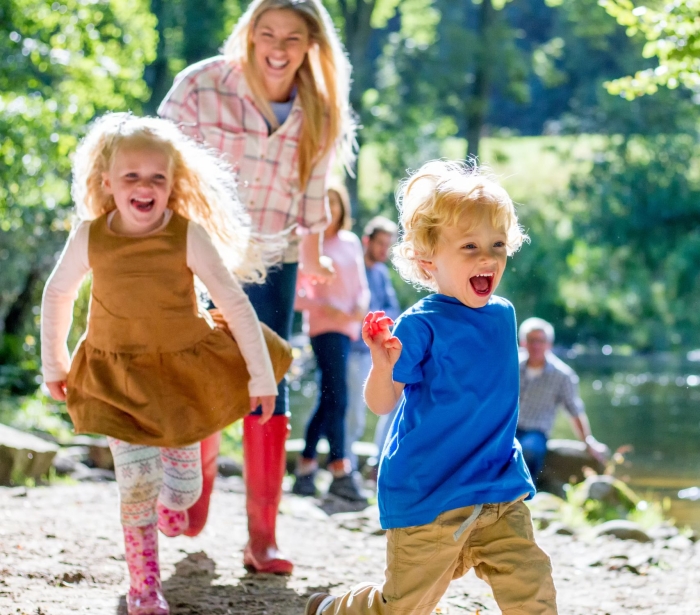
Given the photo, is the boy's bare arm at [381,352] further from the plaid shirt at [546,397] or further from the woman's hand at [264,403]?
the plaid shirt at [546,397]

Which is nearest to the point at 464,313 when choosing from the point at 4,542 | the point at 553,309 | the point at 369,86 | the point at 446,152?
the point at 4,542

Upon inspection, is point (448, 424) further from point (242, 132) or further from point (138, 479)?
point (242, 132)

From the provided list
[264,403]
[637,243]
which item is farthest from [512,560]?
[637,243]

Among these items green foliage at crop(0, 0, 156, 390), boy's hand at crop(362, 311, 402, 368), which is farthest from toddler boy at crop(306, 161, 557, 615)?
green foliage at crop(0, 0, 156, 390)

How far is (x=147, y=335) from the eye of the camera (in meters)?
3.41

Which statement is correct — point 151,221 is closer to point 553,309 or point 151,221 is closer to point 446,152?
point 553,309

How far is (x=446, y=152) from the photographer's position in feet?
100

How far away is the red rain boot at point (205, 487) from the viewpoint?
4.03 metres

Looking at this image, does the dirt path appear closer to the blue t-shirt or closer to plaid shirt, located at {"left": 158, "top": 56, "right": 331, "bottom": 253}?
the blue t-shirt

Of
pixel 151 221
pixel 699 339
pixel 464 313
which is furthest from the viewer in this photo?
pixel 699 339

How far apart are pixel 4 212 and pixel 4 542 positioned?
5826 millimetres

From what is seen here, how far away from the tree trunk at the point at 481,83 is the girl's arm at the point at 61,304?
2082 cm

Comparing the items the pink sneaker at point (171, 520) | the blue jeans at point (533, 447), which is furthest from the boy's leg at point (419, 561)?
the blue jeans at point (533, 447)

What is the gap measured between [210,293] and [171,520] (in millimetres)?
849
